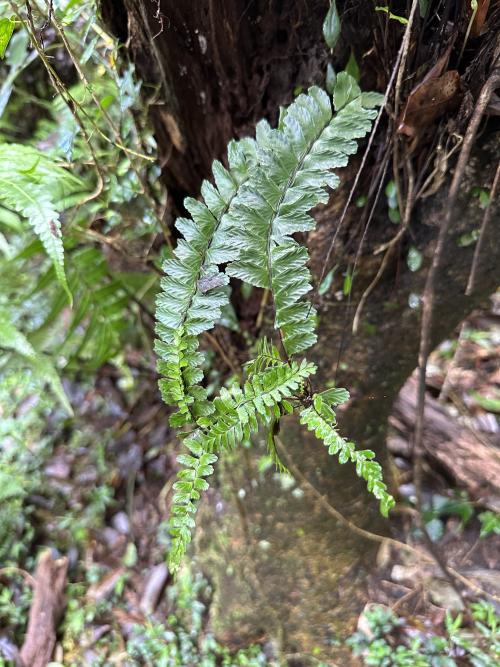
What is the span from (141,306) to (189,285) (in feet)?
2.88

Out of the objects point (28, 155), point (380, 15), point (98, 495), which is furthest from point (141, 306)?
point (380, 15)

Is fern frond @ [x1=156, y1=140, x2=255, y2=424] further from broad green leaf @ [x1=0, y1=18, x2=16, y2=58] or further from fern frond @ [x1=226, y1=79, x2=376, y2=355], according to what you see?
broad green leaf @ [x1=0, y1=18, x2=16, y2=58]

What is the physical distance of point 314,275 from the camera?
3.45 feet

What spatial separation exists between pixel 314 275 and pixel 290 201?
0.36 m

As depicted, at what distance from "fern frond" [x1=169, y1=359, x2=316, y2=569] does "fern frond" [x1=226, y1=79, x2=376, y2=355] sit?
54 mm

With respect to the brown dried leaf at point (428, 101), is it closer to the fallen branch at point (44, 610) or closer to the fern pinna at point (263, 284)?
the fern pinna at point (263, 284)

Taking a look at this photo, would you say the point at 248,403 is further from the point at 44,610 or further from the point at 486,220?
the point at 44,610

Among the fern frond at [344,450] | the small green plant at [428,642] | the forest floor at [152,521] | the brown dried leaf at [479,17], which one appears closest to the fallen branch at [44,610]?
the forest floor at [152,521]

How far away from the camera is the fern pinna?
0.70 m

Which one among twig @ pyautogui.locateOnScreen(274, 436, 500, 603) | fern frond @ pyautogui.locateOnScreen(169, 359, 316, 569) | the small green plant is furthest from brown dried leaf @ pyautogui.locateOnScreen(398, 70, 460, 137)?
the small green plant

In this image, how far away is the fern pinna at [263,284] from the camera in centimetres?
70

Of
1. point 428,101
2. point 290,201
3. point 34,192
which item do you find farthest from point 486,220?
point 34,192

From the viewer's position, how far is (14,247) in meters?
1.39

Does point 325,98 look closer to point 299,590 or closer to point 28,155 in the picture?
point 28,155
